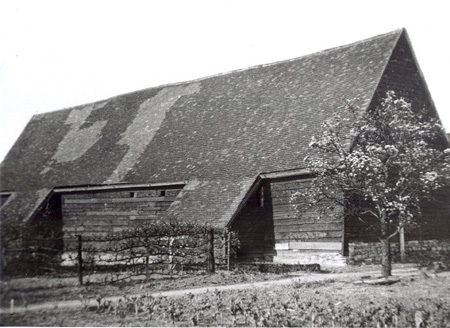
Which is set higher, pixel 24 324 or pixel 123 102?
pixel 123 102

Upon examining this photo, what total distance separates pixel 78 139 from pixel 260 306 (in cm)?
2472

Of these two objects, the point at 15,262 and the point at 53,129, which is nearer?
the point at 15,262

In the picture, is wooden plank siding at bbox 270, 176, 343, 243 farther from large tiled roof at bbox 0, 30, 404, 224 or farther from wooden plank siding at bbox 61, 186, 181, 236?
wooden plank siding at bbox 61, 186, 181, 236

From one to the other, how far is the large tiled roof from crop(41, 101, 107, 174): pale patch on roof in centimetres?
9

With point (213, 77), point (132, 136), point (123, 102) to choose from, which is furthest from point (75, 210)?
point (213, 77)

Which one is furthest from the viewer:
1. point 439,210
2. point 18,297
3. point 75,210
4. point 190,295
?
point 75,210

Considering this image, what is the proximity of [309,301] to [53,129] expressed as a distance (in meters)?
29.4

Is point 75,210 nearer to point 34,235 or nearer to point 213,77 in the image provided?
point 213,77

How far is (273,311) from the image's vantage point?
33.8 ft

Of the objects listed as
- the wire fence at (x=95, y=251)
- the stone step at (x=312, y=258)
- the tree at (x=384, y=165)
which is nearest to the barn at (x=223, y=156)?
the stone step at (x=312, y=258)

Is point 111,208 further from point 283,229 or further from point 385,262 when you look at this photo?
point 385,262

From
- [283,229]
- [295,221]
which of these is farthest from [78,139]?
[295,221]

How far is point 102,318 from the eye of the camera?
10.1m

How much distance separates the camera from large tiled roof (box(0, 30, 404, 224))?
22109 mm
